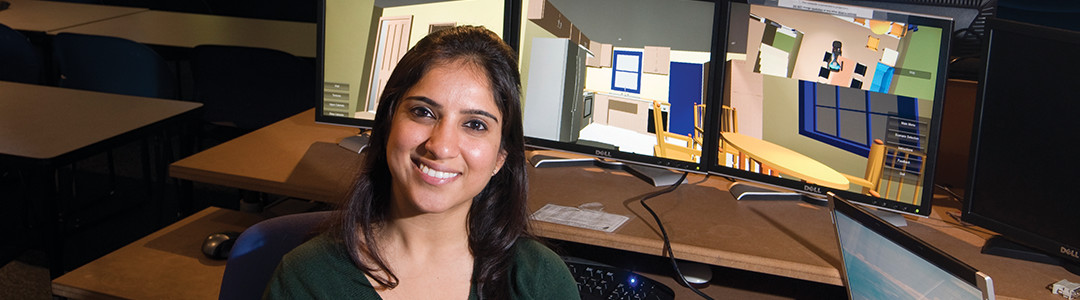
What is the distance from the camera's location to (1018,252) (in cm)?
159

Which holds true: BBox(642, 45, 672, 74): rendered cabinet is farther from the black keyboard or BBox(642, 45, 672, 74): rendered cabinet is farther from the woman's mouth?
the woman's mouth

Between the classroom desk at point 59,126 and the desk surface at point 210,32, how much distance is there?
3.61 ft

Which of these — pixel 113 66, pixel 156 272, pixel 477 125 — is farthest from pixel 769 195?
pixel 113 66

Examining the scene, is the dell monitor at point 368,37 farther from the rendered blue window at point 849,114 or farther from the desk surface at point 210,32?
the desk surface at point 210,32

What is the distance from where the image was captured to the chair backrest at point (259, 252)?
1302 mm

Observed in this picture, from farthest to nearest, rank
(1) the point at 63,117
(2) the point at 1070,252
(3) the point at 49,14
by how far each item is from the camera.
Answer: (3) the point at 49,14 < (1) the point at 63,117 < (2) the point at 1070,252

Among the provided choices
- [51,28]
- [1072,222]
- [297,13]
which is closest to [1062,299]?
[1072,222]

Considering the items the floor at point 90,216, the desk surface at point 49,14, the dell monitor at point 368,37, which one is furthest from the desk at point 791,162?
the desk surface at point 49,14

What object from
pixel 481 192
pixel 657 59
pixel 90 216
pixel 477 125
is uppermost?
pixel 657 59

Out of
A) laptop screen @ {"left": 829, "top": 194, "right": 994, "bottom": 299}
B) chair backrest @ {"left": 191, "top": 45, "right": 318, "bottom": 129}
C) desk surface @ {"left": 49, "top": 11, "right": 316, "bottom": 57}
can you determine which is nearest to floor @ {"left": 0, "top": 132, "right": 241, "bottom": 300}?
chair backrest @ {"left": 191, "top": 45, "right": 318, "bottom": 129}

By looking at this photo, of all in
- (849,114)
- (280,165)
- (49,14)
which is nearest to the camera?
(849,114)

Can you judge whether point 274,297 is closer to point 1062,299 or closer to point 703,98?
point 703,98

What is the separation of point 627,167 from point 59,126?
5.93 feet

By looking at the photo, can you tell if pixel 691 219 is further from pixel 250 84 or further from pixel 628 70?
pixel 250 84
